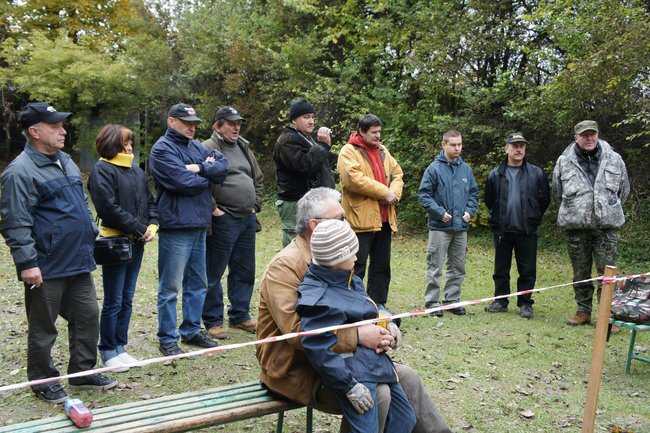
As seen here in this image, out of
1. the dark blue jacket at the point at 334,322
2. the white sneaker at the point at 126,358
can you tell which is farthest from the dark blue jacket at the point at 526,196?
the white sneaker at the point at 126,358

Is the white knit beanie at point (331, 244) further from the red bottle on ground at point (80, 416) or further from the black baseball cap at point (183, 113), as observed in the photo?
the black baseball cap at point (183, 113)

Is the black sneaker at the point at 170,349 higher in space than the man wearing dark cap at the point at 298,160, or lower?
lower

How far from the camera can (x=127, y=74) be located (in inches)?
819

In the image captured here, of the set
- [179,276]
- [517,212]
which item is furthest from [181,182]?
[517,212]

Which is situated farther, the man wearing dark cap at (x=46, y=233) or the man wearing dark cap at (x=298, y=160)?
the man wearing dark cap at (x=298, y=160)

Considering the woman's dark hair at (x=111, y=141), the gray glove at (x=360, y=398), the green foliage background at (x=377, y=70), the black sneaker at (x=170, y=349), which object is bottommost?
the black sneaker at (x=170, y=349)

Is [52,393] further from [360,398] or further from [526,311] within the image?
[526,311]

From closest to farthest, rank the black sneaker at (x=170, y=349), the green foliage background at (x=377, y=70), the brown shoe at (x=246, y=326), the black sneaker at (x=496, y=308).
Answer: the black sneaker at (x=170, y=349) → the brown shoe at (x=246, y=326) → the black sneaker at (x=496, y=308) → the green foliage background at (x=377, y=70)

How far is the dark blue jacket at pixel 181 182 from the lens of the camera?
16.5 feet

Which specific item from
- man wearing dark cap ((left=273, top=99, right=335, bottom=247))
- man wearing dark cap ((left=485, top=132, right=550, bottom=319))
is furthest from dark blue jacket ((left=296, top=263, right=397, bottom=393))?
man wearing dark cap ((left=485, top=132, right=550, bottom=319))

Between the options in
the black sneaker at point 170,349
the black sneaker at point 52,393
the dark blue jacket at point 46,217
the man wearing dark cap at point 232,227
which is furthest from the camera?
the man wearing dark cap at point 232,227

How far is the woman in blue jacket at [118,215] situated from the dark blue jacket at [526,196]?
4.28 meters

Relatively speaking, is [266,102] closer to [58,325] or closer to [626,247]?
[626,247]

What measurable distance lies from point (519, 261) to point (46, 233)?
546cm
